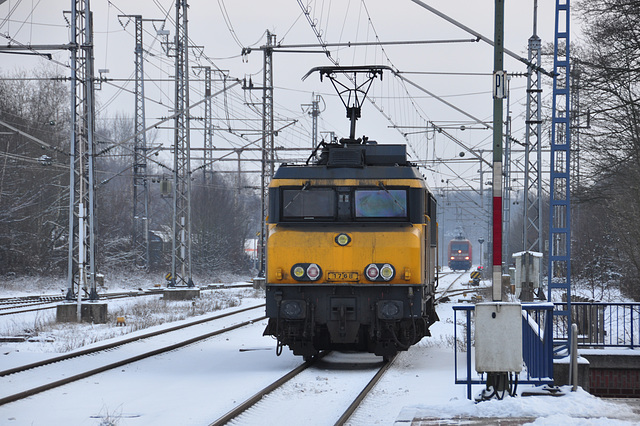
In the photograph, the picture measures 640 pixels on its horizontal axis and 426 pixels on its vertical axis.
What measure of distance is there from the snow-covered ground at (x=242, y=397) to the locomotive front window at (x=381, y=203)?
2.50 metres

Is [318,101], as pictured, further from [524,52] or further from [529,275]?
[529,275]

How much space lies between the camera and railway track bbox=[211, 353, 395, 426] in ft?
33.1

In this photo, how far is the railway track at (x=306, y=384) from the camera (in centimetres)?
1008

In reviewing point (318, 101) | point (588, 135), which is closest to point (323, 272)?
point (588, 135)

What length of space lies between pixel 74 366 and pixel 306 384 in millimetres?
4128

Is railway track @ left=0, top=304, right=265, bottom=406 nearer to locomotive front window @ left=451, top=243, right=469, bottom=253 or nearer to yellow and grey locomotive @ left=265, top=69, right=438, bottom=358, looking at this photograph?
yellow and grey locomotive @ left=265, top=69, right=438, bottom=358

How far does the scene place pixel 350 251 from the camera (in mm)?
13805

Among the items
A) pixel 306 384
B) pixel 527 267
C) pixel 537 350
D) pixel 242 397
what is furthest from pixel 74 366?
pixel 527 267

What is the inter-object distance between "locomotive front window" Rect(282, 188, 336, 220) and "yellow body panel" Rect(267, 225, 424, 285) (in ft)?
1.11

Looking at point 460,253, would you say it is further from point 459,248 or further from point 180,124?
point 180,124

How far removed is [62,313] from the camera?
24.0 m

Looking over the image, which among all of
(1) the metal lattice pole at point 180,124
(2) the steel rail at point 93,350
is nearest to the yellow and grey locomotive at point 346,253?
(2) the steel rail at point 93,350

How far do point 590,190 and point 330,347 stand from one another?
19.4m

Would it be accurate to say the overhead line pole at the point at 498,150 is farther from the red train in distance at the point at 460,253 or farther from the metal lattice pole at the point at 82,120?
the red train in distance at the point at 460,253
